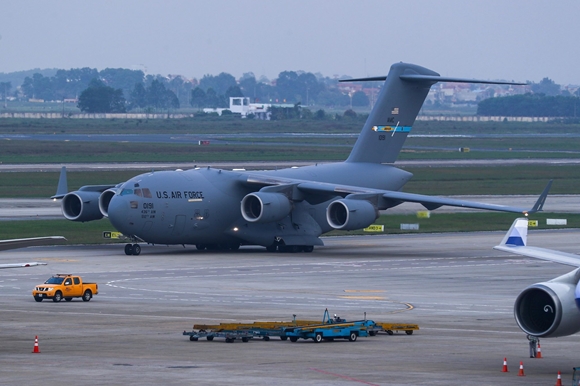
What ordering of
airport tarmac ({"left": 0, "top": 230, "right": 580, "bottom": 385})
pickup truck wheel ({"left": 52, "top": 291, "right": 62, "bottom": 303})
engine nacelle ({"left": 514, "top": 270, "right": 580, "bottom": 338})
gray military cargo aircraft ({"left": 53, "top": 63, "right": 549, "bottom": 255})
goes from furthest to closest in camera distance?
gray military cargo aircraft ({"left": 53, "top": 63, "right": 549, "bottom": 255}) < pickup truck wheel ({"left": 52, "top": 291, "right": 62, "bottom": 303}) < airport tarmac ({"left": 0, "top": 230, "right": 580, "bottom": 385}) < engine nacelle ({"left": 514, "top": 270, "right": 580, "bottom": 338})

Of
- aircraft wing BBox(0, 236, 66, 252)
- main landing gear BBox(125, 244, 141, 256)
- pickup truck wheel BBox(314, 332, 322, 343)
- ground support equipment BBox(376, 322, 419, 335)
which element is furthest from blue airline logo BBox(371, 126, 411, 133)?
aircraft wing BBox(0, 236, 66, 252)

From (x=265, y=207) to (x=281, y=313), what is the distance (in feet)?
62.8

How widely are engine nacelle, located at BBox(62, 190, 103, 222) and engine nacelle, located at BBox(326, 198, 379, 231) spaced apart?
12.1 metres

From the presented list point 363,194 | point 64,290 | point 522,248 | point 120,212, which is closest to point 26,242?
point 522,248

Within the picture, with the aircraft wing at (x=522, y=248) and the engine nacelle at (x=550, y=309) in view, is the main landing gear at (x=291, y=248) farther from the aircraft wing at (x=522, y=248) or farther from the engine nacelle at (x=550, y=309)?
the engine nacelle at (x=550, y=309)

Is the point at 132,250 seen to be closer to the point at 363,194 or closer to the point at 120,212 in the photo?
the point at 120,212

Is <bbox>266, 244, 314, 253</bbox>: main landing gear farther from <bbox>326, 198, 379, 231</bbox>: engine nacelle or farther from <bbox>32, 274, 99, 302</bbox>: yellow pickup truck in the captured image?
<bbox>32, 274, 99, 302</bbox>: yellow pickup truck

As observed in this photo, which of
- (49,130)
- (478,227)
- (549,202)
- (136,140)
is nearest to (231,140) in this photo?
(136,140)

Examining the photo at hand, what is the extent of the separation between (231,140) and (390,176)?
336 ft

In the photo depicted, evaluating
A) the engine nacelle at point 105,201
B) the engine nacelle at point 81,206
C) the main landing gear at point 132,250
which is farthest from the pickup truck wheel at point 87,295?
the engine nacelle at point 81,206

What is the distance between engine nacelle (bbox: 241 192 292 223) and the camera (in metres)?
53.5

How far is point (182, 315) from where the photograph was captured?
1346 inches

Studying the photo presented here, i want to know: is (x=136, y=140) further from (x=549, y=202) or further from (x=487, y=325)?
(x=487, y=325)

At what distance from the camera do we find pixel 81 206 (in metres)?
56.8
